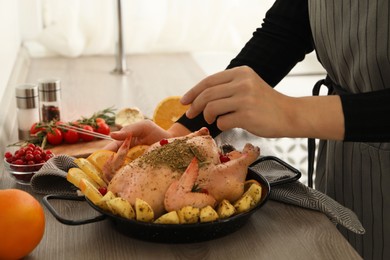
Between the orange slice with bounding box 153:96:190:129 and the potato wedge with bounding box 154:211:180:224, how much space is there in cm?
61

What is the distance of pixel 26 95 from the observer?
1525mm

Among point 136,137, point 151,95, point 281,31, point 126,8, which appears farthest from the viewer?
point 126,8

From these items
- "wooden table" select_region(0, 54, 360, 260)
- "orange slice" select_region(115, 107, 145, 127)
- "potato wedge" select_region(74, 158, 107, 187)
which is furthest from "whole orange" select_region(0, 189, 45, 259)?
"orange slice" select_region(115, 107, 145, 127)

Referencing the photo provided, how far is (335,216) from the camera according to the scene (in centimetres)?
104

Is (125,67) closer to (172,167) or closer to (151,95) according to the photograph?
(151,95)

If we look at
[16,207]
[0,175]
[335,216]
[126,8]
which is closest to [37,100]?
[0,175]

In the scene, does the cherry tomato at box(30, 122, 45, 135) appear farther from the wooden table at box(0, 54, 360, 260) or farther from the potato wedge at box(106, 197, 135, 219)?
the potato wedge at box(106, 197, 135, 219)

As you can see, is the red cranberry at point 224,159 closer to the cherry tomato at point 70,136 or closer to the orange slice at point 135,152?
the orange slice at point 135,152

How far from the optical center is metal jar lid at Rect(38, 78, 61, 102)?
1.61m

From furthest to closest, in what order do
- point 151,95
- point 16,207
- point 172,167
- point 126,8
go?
point 126,8
point 151,95
point 172,167
point 16,207

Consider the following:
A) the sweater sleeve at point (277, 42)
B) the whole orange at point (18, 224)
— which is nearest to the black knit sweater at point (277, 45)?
the sweater sleeve at point (277, 42)

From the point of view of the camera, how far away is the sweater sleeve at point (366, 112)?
96cm

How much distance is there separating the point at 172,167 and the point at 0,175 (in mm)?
450

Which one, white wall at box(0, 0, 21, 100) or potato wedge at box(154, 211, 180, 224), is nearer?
potato wedge at box(154, 211, 180, 224)
